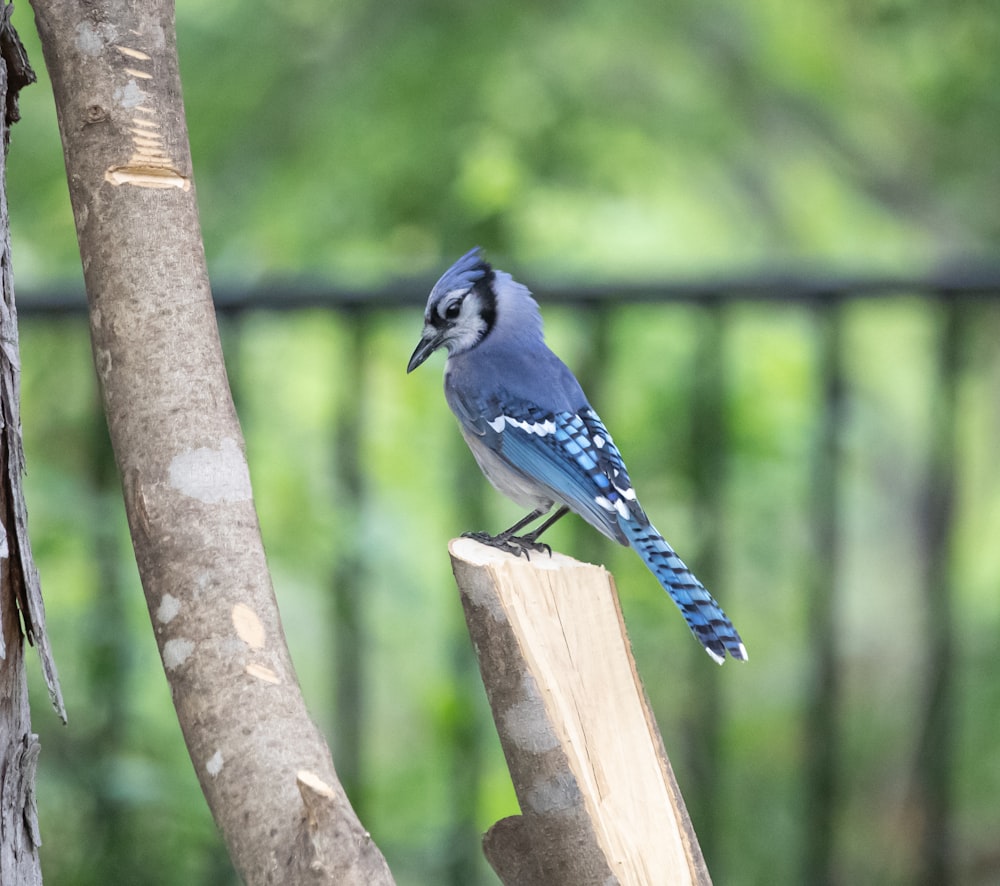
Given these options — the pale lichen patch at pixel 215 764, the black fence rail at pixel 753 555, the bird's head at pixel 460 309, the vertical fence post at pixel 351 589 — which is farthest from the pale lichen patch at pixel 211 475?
the vertical fence post at pixel 351 589

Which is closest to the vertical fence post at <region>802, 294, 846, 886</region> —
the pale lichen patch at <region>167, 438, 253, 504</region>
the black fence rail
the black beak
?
the black fence rail

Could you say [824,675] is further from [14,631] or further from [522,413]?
[14,631]

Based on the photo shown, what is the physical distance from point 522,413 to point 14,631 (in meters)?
1.13

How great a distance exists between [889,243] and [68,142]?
362 cm

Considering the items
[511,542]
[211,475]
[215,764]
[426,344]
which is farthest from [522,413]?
[215,764]

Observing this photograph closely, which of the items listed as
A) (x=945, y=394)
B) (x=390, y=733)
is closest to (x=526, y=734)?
(x=945, y=394)

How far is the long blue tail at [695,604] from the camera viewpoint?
5.66ft

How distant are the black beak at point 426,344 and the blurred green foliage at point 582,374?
20.9 inches

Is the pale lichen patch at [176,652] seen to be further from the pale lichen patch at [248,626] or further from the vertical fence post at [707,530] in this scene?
the vertical fence post at [707,530]

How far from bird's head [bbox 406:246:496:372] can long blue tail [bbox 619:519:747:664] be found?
61 centimetres

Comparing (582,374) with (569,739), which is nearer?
(569,739)

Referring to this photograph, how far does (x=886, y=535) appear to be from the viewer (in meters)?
4.32

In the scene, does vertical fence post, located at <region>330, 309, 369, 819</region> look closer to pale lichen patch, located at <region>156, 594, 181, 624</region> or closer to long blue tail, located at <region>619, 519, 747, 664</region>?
long blue tail, located at <region>619, 519, 747, 664</region>

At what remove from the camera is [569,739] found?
1.20 m
